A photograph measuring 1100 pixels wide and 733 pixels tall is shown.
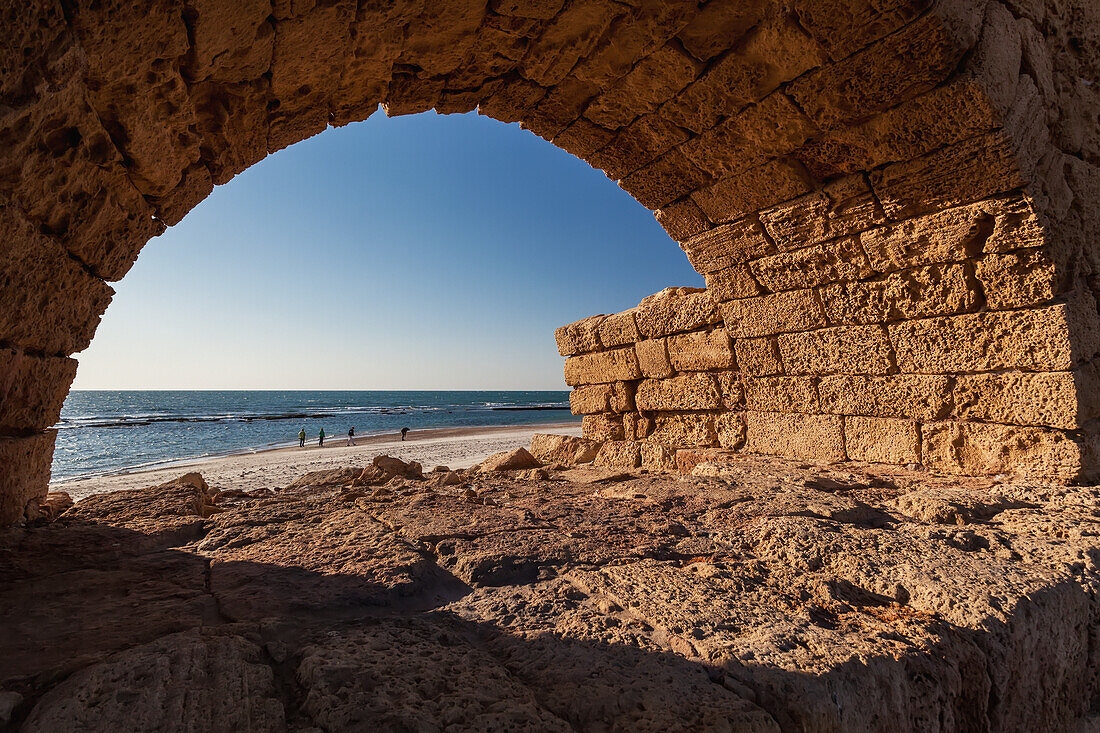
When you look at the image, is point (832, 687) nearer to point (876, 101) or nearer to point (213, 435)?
point (876, 101)

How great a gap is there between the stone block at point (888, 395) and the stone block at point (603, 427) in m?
2.15

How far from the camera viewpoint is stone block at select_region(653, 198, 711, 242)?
4211 millimetres

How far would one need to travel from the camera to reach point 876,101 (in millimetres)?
2969

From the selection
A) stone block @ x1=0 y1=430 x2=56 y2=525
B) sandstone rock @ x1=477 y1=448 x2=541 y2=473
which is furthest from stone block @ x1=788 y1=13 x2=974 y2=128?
stone block @ x1=0 y1=430 x2=56 y2=525

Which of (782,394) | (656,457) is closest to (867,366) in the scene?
(782,394)

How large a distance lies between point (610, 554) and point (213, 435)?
3172cm

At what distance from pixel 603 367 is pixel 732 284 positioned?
176 centimetres

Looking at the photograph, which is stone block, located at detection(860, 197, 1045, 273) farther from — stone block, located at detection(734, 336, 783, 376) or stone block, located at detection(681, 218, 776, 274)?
stone block, located at detection(734, 336, 783, 376)

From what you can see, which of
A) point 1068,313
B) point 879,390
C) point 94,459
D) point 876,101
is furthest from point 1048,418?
point 94,459

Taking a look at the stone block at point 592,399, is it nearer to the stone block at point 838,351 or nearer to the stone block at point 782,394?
the stone block at point 782,394

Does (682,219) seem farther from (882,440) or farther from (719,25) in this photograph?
(882,440)

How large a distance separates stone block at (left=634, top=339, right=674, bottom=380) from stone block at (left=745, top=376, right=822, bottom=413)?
838 millimetres

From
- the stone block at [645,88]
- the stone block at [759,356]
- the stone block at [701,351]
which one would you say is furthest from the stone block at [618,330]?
the stone block at [645,88]

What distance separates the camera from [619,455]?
541 centimetres
